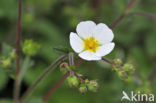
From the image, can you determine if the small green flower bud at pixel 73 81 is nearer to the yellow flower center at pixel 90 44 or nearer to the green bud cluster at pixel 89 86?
the green bud cluster at pixel 89 86

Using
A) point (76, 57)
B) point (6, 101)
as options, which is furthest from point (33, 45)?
point (6, 101)

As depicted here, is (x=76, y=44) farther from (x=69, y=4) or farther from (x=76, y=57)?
(x=69, y=4)

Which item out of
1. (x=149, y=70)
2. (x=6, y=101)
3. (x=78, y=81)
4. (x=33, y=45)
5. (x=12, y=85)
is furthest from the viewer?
(x=149, y=70)

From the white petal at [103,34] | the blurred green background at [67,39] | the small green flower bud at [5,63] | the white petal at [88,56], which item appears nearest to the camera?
the white petal at [88,56]

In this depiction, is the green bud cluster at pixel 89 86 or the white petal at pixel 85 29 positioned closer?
the green bud cluster at pixel 89 86

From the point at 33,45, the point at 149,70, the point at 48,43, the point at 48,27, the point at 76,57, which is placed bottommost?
the point at 76,57

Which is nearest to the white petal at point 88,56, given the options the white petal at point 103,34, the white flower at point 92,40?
the white flower at point 92,40

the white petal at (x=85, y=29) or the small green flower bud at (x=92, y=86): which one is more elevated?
the white petal at (x=85, y=29)
